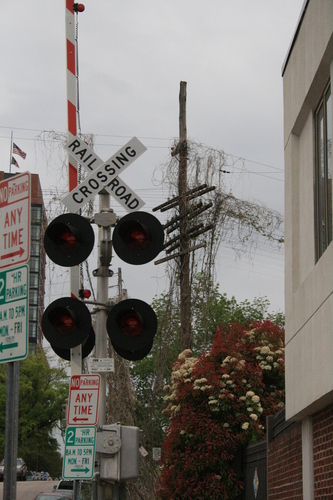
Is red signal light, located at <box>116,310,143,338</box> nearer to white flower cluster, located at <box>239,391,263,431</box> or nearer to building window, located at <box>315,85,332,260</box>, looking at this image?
building window, located at <box>315,85,332,260</box>

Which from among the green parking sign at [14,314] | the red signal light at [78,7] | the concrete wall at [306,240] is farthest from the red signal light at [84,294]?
the red signal light at [78,7]

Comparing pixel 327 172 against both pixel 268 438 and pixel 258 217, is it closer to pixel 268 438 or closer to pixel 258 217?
pixel 268 438

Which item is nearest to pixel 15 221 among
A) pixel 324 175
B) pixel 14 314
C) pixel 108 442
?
pixel 14 314

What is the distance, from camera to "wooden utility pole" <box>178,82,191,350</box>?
1931cm

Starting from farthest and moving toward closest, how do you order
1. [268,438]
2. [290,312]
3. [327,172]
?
[268,438], [290,312], [327,172]

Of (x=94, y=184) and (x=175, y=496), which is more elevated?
(x=94, y=184)

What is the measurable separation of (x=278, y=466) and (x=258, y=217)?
31.3ft

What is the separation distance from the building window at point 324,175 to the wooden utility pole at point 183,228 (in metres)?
9.91

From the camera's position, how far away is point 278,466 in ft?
37.5

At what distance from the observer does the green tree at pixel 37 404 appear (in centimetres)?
5444

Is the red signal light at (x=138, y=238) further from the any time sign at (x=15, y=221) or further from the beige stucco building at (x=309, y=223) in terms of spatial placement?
the any time sign at (x=15, y=221)

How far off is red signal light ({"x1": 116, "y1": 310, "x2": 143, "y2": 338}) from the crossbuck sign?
1.16 metres

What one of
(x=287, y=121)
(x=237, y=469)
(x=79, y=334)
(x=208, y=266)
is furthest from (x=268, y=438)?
(x=208, y=266)

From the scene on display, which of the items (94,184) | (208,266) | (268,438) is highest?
(208,266)
